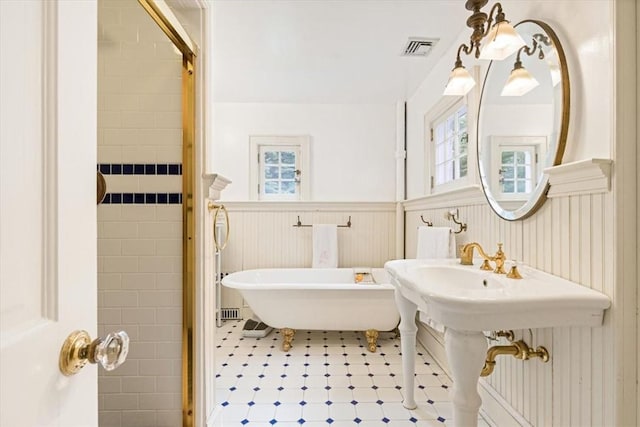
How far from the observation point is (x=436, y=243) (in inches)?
85.5

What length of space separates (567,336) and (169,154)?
183cm

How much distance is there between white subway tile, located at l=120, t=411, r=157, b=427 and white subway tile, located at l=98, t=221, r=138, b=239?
2.83 ft

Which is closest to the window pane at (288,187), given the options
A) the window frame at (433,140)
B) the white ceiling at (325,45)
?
the white ceiling at (325,45)

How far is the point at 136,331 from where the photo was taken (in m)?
1.54

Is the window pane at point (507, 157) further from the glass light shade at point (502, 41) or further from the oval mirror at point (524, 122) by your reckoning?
the glass light shade at point (502, 41)

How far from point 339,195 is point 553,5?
2338 mm

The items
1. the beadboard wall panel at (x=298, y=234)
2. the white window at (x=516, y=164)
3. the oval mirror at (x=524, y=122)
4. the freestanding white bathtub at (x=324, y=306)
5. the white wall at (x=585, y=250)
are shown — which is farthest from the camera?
the beadboard wall panel at (x=298, y=234)

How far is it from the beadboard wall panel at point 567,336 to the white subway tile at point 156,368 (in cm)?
163

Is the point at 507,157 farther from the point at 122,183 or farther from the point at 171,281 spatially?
the point at 122,183

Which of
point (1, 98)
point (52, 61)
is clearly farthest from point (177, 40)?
point (1, 98)

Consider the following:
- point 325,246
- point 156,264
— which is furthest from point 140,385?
point 325,246

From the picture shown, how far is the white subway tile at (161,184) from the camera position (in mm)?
1527

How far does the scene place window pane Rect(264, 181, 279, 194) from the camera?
337 centimetres

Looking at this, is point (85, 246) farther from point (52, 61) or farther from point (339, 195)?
point (339, 195)
